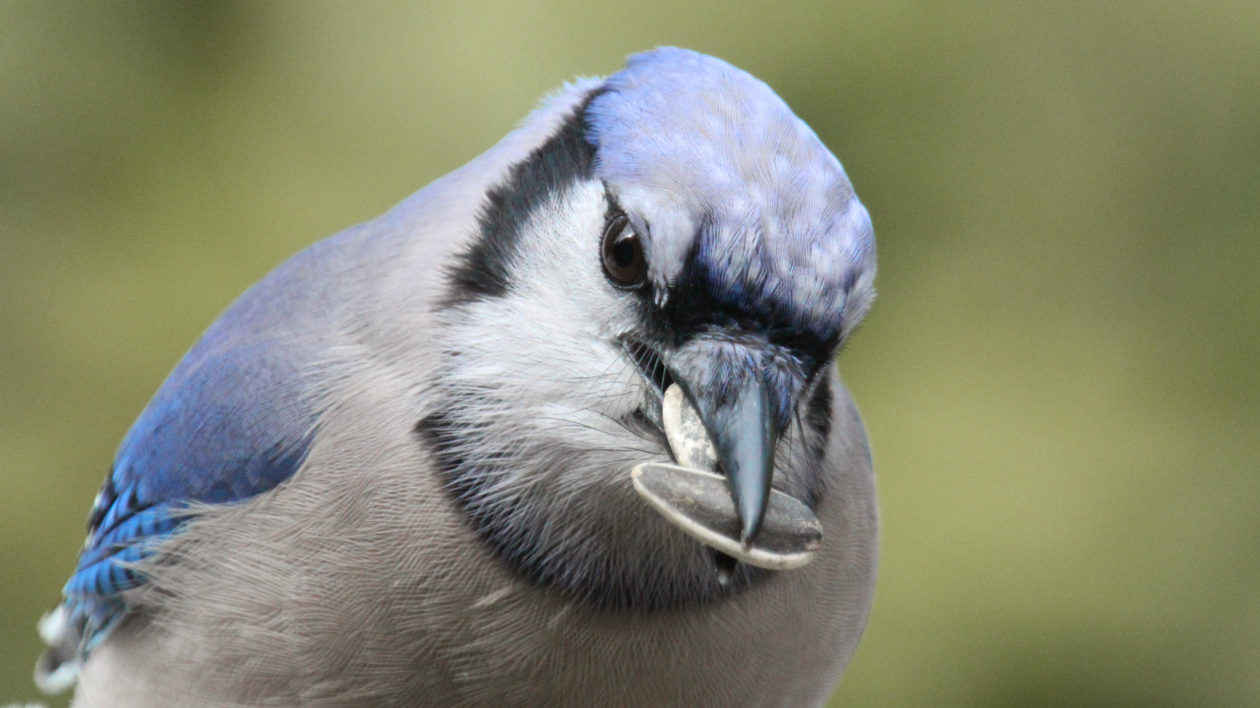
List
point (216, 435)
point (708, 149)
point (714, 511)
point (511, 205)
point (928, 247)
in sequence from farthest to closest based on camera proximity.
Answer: point (928, 247), point (216, 435), point (511, 205), point (708, 149), point (714, 511)

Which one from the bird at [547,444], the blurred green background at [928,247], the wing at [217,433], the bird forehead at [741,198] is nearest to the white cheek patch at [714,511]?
the bird at [547,444]

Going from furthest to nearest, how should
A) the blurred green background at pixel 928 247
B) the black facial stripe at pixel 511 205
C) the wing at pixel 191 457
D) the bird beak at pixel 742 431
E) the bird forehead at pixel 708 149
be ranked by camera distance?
the blurred green background at pixel 928 247, the wing at pixel 191 457, the black facial stripe at pixel 511 205, the bird forehead at pixel 708 149, the bird beak at pixel 742 431

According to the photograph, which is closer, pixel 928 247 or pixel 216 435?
pixel 216 435

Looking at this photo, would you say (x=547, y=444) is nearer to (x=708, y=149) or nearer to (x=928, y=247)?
(x=708, y=149)

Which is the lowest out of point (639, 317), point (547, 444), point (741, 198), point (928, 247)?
point (928, 247)

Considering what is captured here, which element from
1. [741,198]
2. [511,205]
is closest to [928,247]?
[511,205]

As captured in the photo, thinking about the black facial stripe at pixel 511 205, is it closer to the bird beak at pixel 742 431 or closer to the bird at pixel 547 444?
the bird at pixel 547 444

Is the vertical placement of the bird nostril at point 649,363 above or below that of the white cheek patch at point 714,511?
above
